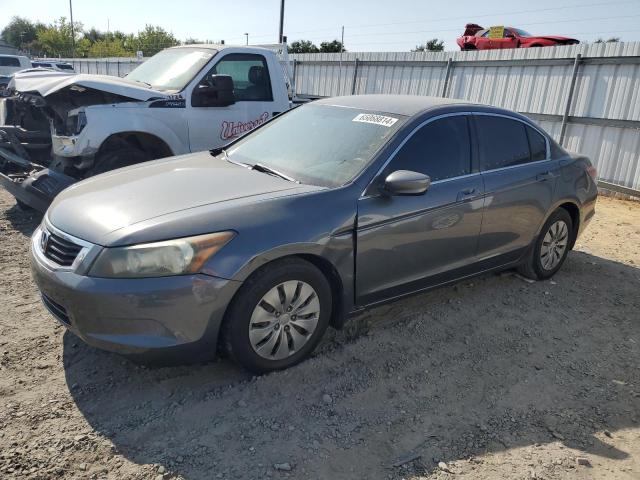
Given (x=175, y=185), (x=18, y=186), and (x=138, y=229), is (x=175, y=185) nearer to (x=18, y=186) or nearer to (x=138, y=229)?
(x=138, y=229)

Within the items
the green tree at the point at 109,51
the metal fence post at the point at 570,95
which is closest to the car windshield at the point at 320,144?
the metal fence post at the point at 570,95

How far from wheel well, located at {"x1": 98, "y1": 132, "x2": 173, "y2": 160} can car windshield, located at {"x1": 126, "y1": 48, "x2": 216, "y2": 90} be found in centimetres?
70

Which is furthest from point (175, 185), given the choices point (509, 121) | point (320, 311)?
point (509, 121)

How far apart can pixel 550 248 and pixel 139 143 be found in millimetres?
4585

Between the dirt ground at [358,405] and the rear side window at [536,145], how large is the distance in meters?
1.45

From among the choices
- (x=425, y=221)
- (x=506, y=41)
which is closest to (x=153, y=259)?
(x=425, y=221)

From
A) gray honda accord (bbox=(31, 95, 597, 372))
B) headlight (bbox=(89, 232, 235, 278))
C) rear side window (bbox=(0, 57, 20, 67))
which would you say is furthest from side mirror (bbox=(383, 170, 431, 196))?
rear side window (bbox=(0, 57, 20, 67))

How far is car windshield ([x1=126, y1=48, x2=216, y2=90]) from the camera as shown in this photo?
639 cm

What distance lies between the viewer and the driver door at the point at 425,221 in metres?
3.53

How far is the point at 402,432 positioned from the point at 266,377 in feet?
2.89

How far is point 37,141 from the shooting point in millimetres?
6336

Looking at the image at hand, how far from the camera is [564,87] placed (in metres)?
10.0

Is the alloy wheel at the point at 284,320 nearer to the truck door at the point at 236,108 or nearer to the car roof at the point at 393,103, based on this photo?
the car roof at the point at 393,103

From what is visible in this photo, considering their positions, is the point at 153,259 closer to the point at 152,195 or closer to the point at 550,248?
the point at 152,195
